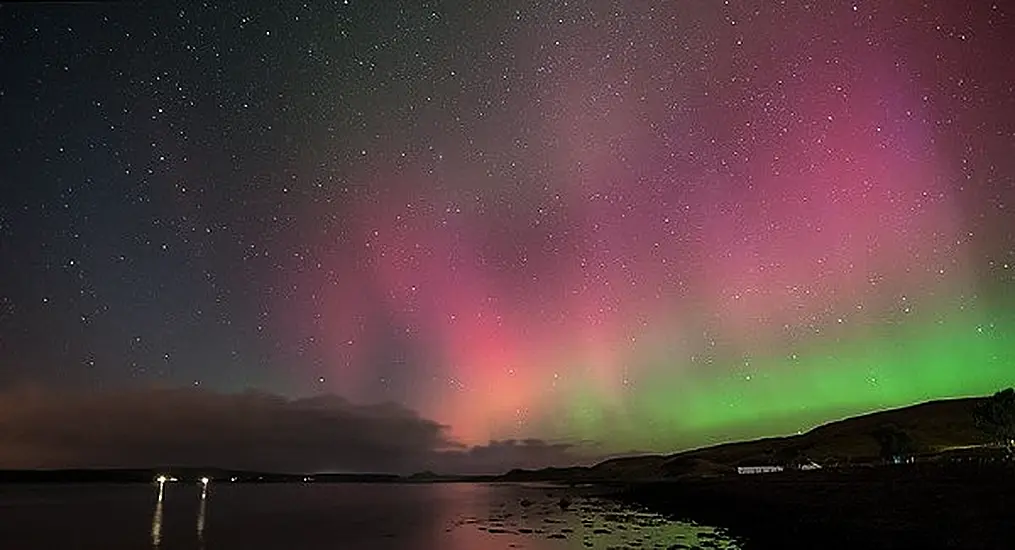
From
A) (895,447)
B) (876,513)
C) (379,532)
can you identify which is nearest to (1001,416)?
(895,447)

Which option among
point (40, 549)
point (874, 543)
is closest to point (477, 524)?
point (40, 549)

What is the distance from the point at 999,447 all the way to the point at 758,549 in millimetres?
150990

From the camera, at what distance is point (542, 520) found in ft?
290

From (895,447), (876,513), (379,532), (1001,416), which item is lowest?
(876,513)

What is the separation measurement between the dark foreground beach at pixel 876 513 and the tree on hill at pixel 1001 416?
5025 centimetres

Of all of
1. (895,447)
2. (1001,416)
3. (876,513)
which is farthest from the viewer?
(895,447)

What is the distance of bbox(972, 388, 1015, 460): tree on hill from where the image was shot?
437 ft

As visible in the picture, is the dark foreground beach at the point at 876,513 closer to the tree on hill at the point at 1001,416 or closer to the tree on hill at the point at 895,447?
the tree on hill at the point at 1001,416

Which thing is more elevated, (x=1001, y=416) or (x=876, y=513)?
(x=1001, y=416)

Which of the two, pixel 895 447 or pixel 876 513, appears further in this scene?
pixel 895 447

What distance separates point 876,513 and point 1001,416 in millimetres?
96331

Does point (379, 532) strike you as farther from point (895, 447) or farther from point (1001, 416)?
point (895, 447)

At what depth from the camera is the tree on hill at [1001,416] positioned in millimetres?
133125

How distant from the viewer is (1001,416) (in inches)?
5285
